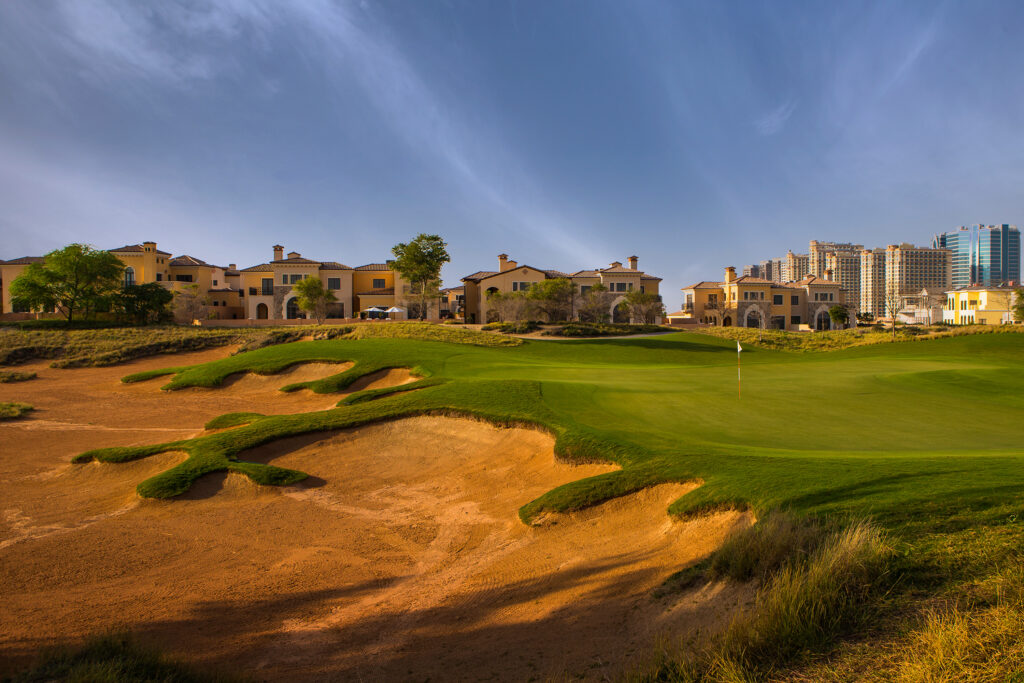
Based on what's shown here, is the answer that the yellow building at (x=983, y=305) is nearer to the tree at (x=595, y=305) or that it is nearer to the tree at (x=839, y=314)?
the tree at (x=839, y=314)

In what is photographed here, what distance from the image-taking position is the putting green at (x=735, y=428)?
8078mm

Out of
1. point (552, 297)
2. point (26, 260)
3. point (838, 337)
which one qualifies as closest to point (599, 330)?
point (552, 297)

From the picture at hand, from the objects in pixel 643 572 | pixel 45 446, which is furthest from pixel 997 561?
pixel 45 446

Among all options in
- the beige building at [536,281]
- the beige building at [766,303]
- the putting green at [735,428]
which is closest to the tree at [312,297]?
the beige building at [536,281]

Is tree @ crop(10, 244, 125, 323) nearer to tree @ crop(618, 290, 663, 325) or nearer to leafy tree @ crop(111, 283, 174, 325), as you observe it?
leafy tree @ crop(111, 283, 174, 325)

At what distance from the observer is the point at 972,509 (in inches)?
267

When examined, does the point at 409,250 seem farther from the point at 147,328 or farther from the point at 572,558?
the point at 572,558

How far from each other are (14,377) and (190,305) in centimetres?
4017

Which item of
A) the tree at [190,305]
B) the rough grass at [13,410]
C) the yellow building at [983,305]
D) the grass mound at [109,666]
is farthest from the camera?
the yellow building at [983,305]

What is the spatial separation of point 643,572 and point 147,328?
2318 inches

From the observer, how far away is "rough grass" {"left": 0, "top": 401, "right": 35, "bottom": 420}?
21781 millimetres

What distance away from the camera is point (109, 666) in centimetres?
520

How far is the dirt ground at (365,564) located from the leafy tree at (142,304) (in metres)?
53.2

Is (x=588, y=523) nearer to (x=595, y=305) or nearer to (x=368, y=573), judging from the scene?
(x=368, y=573)
